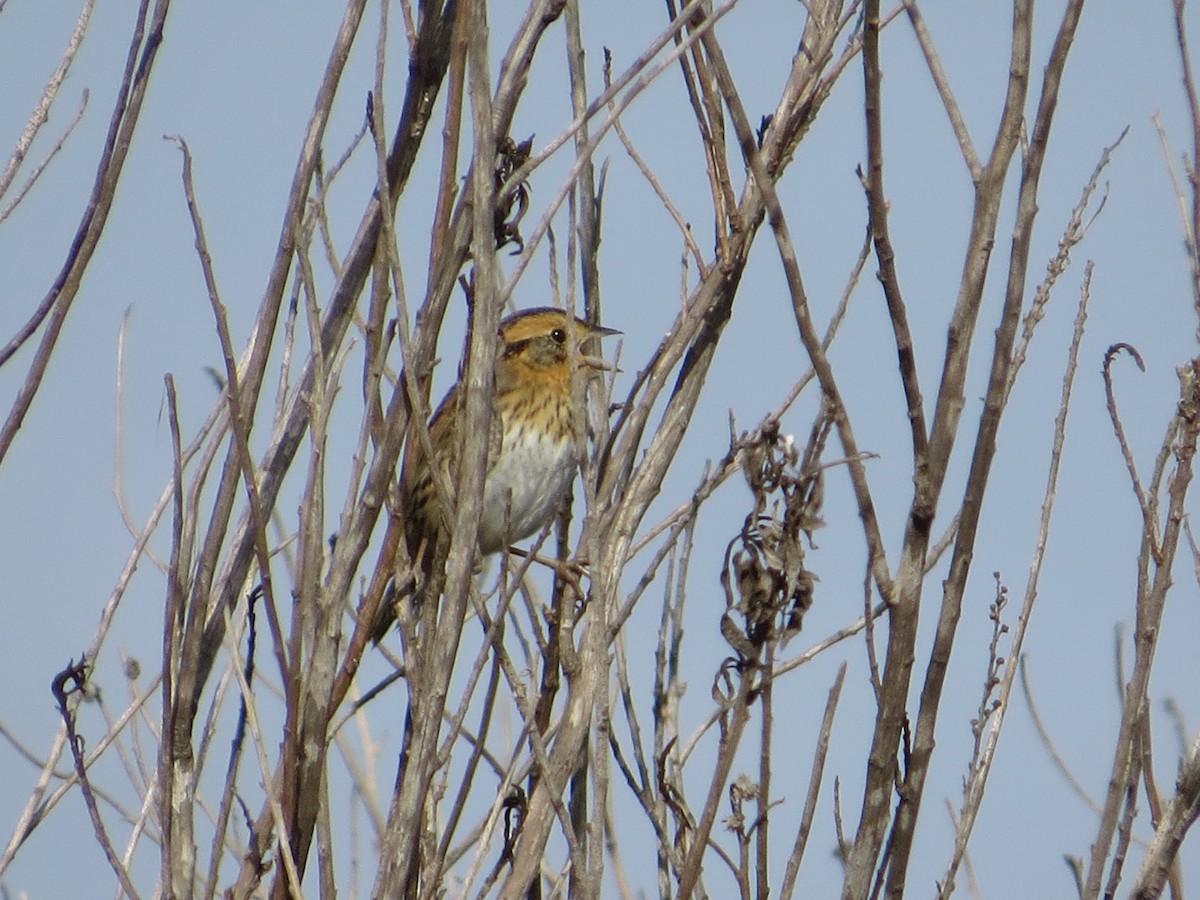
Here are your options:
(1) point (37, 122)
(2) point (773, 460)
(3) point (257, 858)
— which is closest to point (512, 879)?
(3) point (257, 858)

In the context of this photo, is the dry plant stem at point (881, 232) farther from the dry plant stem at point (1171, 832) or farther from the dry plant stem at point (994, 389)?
the dry plant stem at point (1171, 832)

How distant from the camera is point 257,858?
2344 mm

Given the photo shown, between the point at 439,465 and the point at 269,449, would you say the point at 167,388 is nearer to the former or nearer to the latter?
the point at 269,449

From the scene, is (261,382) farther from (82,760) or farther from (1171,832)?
(1171,832)

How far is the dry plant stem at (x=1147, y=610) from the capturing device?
2.39m

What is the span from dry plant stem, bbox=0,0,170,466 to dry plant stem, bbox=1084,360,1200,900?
1952 millimetres

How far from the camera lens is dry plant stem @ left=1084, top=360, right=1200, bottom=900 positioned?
2.39 meters

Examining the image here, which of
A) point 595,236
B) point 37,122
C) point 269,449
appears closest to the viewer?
point 269,449

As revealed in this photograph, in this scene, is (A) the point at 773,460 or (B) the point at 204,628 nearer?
(A) the point at 773,460

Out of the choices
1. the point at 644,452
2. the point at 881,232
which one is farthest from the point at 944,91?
the point at 644,452

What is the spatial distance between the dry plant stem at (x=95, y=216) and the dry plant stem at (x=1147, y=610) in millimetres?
1952

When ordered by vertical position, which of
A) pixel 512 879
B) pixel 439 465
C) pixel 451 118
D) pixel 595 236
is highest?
pixel 595 236

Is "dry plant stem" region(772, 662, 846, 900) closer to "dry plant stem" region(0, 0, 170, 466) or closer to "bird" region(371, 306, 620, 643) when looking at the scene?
"dry plant stem" region(0, 0, 170, 466)

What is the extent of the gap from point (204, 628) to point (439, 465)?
0.53 meters
